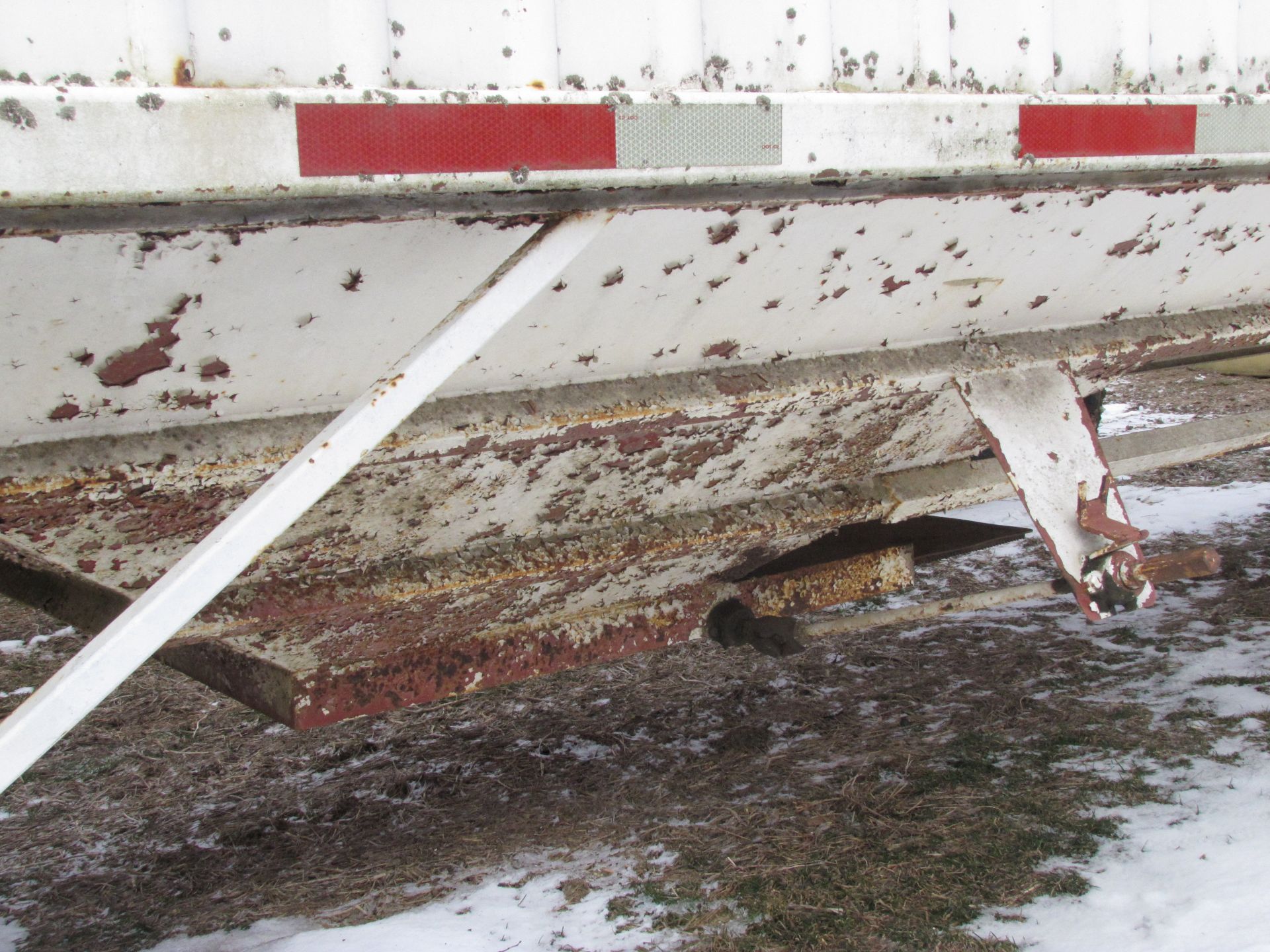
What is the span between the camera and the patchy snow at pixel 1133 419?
6617 millimetres

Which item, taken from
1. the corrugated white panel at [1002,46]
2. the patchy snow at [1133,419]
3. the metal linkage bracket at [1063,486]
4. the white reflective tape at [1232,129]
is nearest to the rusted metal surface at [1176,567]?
the metal linkage bracket at [1063,486]

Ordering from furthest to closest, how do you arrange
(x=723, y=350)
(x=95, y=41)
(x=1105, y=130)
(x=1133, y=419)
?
(x=1133, y=419), (x=723, y=350), (x=1105, y=130), (x=95, y=41)

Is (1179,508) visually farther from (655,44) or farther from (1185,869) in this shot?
(655,44)

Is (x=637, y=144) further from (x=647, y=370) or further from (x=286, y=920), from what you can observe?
(x=286, y=920)

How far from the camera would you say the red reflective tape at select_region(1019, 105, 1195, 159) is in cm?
167

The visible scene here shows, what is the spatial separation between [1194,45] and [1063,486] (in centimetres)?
89

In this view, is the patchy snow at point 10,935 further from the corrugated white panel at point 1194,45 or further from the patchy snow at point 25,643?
the corrugated white panel at point 1194,45

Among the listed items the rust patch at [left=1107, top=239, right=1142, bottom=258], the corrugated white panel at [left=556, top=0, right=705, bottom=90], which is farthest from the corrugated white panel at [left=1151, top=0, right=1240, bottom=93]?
the corrugated white panel at [left=556, top=0, right=705, bottom=90]

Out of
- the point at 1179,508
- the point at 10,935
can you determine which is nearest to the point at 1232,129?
the point at 10,935

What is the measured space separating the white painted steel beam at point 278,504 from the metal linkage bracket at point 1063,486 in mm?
1230

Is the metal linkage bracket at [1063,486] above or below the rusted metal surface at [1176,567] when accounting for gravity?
above

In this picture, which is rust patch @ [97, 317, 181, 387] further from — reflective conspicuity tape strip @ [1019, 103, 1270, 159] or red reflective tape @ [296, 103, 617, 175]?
reflective conspicuity tape strip @ [1019, 103, 1270, 159]

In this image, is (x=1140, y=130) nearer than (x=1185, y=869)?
Yes

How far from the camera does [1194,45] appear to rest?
186 centimetres
